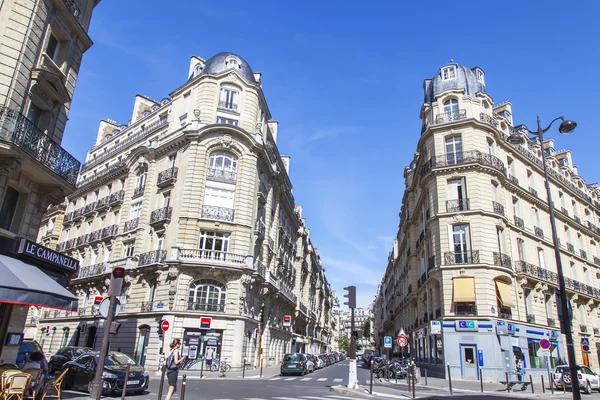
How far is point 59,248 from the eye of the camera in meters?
42.1

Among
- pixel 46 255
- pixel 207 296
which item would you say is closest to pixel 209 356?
pixel 207 296

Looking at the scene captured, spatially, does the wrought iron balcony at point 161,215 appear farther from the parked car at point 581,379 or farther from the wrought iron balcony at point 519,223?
the wrought iron balcony at point 519,223

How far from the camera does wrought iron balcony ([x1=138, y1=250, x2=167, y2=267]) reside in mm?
27594

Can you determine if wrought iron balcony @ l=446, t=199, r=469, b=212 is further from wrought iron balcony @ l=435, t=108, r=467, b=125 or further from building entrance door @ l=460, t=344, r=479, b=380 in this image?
building entrance door @ l=460, t=344, r=479, b=380

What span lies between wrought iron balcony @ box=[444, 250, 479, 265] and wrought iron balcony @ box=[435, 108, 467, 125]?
942 cm

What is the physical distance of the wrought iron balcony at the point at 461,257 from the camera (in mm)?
25375

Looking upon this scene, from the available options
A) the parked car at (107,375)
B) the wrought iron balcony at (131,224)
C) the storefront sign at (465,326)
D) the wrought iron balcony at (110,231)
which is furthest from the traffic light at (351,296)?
the wrought iron balcony at (110,231)

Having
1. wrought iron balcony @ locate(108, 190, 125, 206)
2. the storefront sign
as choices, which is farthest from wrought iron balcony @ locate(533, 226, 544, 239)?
wrought iron balcony @ locate(108, 190, 125, 206)

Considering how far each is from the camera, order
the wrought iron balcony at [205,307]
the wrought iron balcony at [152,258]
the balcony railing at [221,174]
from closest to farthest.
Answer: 1. the wrought iron balcony at [205,307]
2. the wrought iron balcony at [152,258]
3. the balcony railing at [221,174]

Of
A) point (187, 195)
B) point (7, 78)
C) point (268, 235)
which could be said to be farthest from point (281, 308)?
point (7, 78)

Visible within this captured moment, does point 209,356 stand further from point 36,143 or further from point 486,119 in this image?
point 486,119

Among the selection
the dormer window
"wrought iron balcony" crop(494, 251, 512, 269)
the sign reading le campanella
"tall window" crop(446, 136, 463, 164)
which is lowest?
the sign reading le campanella

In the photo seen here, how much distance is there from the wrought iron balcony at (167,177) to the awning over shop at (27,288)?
1813 centimetres

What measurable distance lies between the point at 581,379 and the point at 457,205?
1155 centimetres
